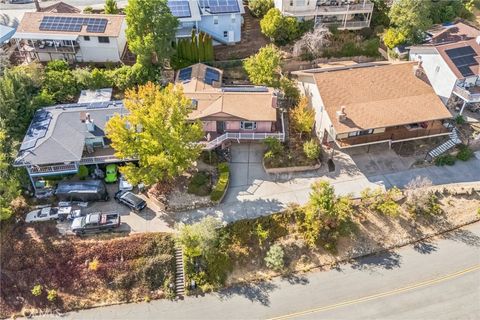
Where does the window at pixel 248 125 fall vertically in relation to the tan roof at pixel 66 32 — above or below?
below

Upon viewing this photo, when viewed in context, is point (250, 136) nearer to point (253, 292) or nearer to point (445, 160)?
point (253, 292)

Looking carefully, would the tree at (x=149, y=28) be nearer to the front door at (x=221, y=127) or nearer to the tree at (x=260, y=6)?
the front door at (x=221, y=127)

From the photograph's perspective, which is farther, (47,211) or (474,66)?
(474,66)

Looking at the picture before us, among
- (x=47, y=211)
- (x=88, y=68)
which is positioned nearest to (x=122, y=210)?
(x=47, y=211)

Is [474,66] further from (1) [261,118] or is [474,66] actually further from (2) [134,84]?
(2) [134,84]

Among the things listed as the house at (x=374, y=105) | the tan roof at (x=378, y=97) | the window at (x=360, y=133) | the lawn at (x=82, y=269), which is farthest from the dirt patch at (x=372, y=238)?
the tan roof at (x=378, y=97)

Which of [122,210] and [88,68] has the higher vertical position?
[88,68]
